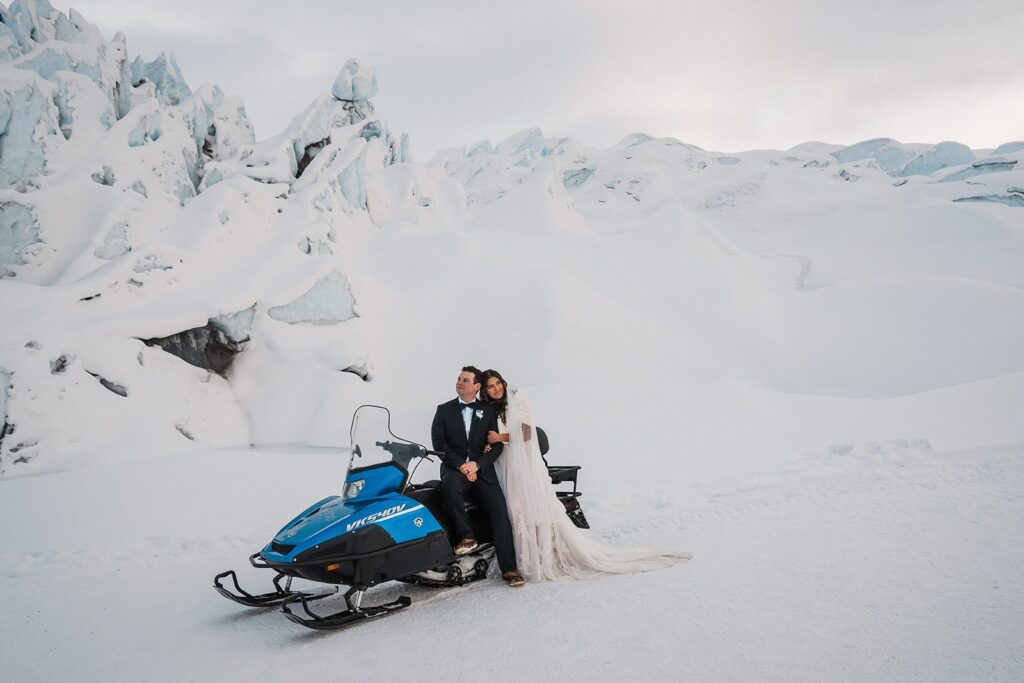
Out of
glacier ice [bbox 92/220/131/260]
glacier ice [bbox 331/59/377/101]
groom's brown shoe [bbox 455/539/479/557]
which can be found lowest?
groom's brown shoe [bbox 455/539/479/557]

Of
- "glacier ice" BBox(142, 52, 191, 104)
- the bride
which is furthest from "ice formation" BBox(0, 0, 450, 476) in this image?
the bride

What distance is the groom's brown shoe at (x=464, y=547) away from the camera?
3.96 metres

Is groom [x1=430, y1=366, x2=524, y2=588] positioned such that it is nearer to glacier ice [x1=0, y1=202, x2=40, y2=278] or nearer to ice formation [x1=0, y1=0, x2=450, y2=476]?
ice formation [x1=0, y1=0, x2=450, y2=476]

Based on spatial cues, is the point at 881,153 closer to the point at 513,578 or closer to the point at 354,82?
the point at 354,82

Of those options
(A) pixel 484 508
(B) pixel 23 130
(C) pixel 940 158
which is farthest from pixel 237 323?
(C) pixel 940 158

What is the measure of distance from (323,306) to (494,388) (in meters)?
14.1

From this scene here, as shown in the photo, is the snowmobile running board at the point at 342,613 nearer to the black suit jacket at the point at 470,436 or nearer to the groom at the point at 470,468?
the groom at the point at 470,468

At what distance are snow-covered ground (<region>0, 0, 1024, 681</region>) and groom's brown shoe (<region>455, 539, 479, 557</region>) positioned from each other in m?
0.28

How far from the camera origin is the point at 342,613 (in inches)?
136

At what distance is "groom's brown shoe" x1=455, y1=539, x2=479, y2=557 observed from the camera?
3957mm

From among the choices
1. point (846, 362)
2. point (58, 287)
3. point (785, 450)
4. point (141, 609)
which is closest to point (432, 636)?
point (141, 609)

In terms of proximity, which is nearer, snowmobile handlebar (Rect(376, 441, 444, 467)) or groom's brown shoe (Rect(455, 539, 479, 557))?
snowmobile handlebar (Rect(376, 441, 444, 467))

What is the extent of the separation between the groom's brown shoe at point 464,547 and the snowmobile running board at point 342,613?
472 mm

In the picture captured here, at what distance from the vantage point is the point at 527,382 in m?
16.5
